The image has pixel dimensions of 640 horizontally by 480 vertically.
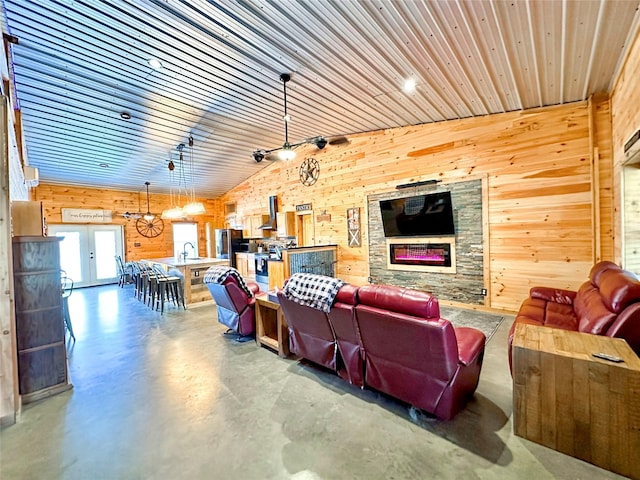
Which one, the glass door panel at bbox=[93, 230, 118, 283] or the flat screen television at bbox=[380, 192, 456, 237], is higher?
the flat screen television at bbox=[380, 192, 456, 237]

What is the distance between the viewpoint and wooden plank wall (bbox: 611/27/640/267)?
2.82 m

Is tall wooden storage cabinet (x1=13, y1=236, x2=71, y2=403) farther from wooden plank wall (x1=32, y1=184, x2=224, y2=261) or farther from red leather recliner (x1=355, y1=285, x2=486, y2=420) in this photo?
wooden plank wall (x1=32, y1=184, x2=224, y2=261)

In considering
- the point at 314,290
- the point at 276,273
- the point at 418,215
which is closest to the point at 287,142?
the point at 418,215

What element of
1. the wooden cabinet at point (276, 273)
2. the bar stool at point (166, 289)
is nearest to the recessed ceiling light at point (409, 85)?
the wooden cabinet at point (276, 273)

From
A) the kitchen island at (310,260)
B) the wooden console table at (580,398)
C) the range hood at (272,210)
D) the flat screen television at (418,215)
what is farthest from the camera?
the range hood at (272,210)

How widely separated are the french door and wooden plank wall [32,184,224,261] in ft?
0.95

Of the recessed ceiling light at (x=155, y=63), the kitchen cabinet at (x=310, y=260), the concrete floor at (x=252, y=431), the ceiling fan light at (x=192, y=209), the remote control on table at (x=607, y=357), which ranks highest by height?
the recessed ceiling light at (x=155, y=63)

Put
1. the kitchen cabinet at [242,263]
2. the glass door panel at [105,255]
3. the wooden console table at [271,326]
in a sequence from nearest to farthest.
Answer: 1. the wooden console table at [271,326]
2. the glass door panel at [105,255]
3. the kitchen cabinet at [242,263]

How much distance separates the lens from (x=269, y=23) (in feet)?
9.51

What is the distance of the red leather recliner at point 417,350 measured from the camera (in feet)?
6.26

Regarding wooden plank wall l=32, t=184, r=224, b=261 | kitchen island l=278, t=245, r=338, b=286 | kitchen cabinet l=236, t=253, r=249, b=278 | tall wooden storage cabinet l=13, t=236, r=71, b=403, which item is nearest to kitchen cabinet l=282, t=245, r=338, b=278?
kitchen island l=278, t=245, r=338, b=286

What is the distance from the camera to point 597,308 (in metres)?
2.38

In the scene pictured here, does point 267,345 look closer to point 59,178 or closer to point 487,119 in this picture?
point 487,119

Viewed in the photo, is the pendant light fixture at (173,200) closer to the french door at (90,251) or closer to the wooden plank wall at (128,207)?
the wooden plank wall at (128,207)
